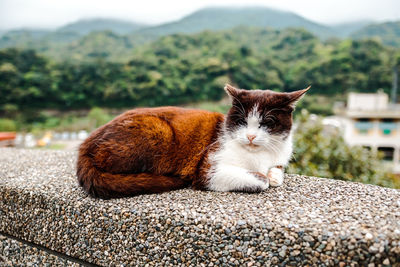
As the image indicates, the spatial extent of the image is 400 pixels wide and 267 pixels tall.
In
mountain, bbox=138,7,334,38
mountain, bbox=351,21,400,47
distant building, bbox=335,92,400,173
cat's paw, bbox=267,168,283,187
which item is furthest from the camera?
mountain, bbox=138,7,334,38

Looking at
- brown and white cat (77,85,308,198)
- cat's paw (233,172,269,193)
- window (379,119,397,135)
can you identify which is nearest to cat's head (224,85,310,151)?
brown and white cat (77,85,308,198)

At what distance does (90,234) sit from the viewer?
5.73 feet

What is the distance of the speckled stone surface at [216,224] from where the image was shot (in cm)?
129

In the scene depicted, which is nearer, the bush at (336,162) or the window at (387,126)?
the bush at (336,162)

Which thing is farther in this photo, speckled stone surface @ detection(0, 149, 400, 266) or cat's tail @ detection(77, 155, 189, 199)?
cat's tail @ detection(77, 155, 189, 199)

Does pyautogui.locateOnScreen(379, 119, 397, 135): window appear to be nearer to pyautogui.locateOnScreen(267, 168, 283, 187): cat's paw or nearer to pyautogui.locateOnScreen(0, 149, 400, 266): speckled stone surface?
pyautogui.locateOnScreen(0, 149, 400, 266): speckled stone surface

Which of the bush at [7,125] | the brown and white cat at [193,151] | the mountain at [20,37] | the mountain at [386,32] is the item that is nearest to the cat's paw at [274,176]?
the brown and white cat at [193,151]

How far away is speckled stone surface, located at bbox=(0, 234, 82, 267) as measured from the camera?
1888mm

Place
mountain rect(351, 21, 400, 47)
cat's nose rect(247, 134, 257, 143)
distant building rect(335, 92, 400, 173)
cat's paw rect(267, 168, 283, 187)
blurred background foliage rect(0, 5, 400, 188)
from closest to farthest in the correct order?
cat's nose rect(247, 134, 257, 143) < cat's paw rect(267, 168, 283, 187) < distant building rect(335, 92, 400, 173) < blurred background foliage rect(0, 5, 400, 188) < mountain rect(351, 21, 400, 47)

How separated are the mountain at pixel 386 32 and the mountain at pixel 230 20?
27.0ft

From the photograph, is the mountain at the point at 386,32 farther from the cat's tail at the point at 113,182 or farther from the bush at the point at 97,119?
the cat's tail at the point at 113,182

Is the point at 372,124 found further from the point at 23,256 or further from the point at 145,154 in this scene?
the point at 23,256

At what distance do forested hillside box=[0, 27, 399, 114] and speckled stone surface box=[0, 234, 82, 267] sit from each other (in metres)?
27.4

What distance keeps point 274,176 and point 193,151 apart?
1.89 ft
